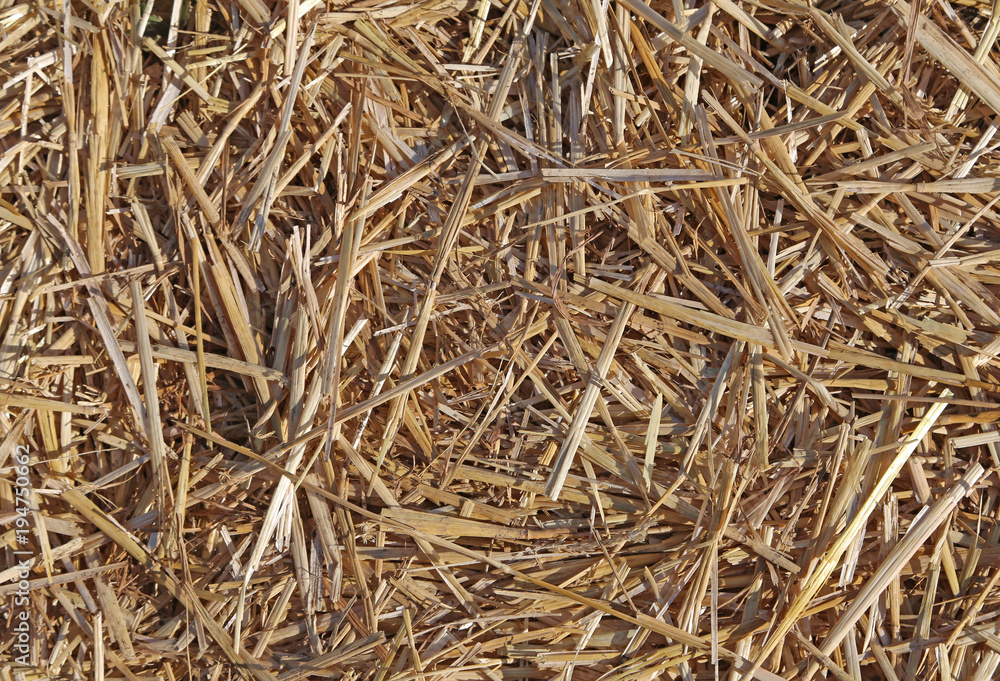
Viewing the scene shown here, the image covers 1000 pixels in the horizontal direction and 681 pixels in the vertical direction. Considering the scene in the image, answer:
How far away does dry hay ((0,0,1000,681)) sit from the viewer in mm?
1076

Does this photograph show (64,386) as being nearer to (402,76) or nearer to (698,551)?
(402,76)

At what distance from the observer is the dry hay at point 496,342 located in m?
1.08

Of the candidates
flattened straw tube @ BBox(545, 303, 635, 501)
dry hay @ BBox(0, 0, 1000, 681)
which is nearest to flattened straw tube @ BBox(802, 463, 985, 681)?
dry hay @ BBox(0, 0, 1000, 681)

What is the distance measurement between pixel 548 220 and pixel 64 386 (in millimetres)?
885

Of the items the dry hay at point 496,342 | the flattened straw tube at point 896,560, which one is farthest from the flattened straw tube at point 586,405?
the flattened straw tube at point 896,560

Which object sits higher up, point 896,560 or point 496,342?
point 496,342

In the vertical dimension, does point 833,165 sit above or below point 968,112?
below

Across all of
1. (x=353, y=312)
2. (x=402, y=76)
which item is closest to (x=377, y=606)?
(x=353, y=312)

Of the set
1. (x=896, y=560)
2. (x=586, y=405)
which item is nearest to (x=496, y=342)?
(x=586, y=405)

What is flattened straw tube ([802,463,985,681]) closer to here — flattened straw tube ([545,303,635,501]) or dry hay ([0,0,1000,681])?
dry hay ([0,0,1000,681])

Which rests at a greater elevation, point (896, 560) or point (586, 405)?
point (586, 405)

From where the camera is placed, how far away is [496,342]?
108 cm

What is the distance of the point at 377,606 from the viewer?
3.56 ft

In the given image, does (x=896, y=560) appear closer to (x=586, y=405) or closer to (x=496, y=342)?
(x=586, y=405)
